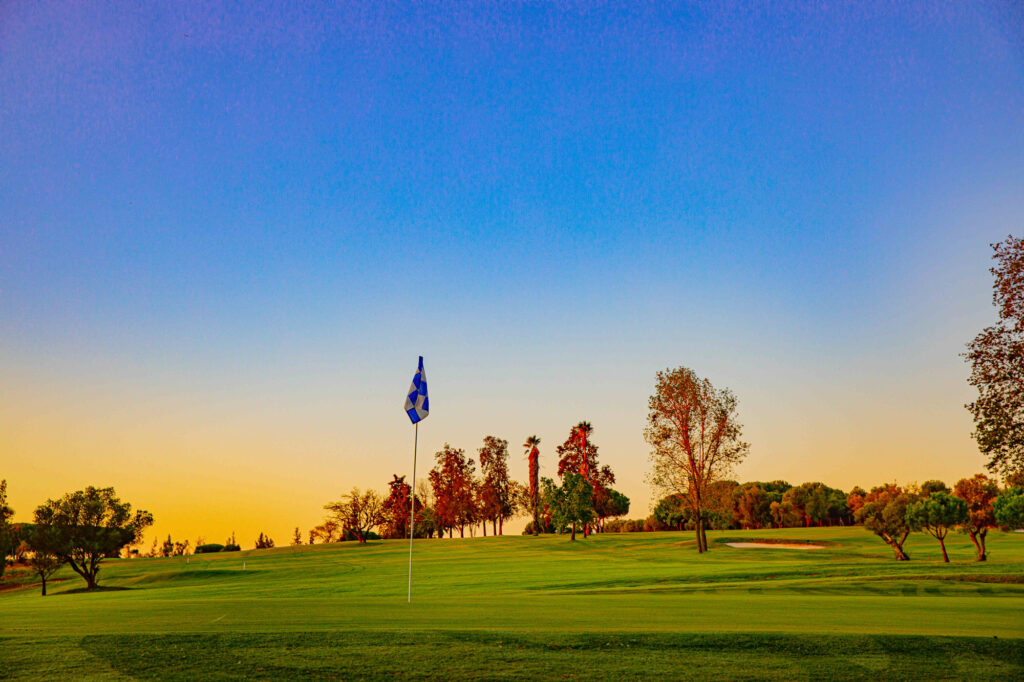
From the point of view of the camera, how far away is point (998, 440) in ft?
119

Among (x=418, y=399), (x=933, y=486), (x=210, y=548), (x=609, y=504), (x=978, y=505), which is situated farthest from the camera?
(x=609, y=504)

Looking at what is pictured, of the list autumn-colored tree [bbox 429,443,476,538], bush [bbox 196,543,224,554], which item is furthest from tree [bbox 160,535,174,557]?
autumn-colored tree [bbox 429,443,476,538]

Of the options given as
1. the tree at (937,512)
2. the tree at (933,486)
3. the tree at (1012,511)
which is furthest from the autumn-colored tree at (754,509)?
the tree at (937,512)

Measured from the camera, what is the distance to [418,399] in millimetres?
23578

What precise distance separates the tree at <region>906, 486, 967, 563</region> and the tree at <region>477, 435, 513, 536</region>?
74039 millimetres

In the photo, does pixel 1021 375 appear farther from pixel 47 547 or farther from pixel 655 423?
pixel 47 547

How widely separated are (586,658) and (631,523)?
121 metres

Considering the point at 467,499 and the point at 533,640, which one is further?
the point at 467,499

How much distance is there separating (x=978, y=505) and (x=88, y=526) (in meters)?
79.4

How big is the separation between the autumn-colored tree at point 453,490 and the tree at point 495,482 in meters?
2.12

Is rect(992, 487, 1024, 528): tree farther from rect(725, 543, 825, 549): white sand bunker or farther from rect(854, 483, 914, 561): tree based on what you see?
rect(725, 543, 825, 549): white sand bunker

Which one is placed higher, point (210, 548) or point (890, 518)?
point (890, 518)

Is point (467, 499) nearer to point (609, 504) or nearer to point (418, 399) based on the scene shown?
point (609, 504)

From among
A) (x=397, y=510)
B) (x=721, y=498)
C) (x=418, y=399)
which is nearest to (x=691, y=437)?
(x=721, y=498)
